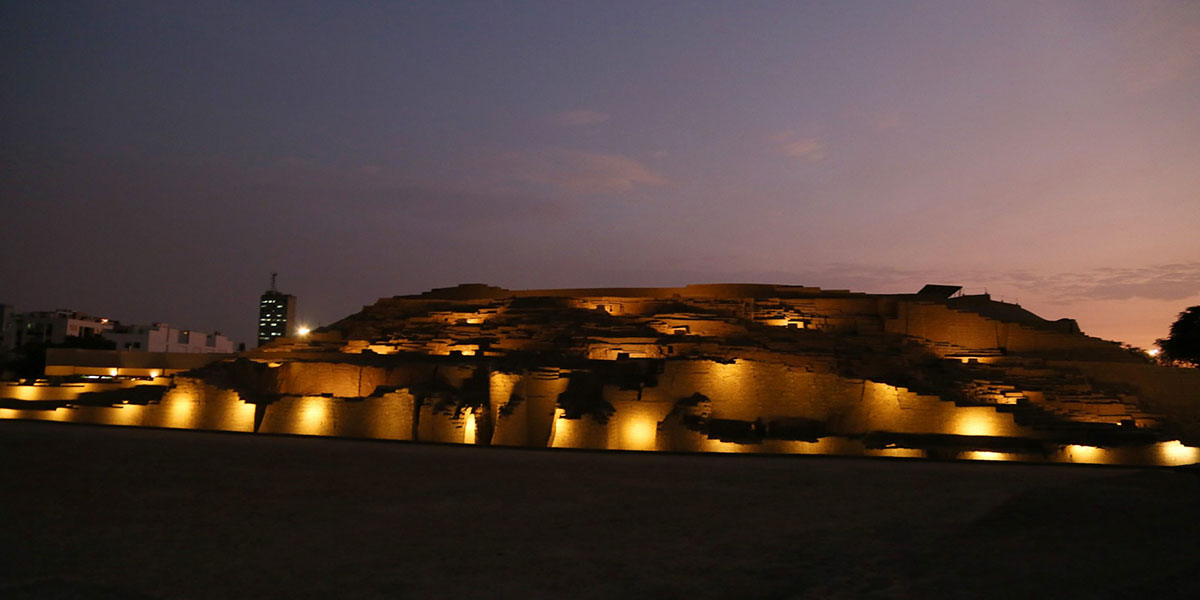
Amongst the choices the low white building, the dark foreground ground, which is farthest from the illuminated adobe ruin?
the low white building

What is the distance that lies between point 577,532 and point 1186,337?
37.3 metres

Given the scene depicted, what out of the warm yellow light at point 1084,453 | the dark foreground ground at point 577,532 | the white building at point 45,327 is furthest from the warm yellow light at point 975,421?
the white building at point 45,327

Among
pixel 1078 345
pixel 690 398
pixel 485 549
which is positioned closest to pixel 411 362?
pixel 690 398

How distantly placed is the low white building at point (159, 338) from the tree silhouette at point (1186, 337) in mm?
75953

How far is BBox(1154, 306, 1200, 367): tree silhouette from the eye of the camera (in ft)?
106

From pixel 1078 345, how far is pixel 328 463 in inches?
1009

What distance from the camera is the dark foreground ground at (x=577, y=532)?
3781 mm

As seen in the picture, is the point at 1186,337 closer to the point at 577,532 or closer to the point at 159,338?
the point at 577,532

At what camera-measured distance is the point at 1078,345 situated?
84.4ft

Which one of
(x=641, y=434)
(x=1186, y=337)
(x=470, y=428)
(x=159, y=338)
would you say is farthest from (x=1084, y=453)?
(x=159, y=338)

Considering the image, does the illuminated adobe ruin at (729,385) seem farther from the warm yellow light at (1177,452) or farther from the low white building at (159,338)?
the low white building at (159,338)

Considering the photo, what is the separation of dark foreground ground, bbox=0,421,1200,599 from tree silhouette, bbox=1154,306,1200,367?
100 ft

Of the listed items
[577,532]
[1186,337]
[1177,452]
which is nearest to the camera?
[577,532]

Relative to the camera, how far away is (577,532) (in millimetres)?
5109
